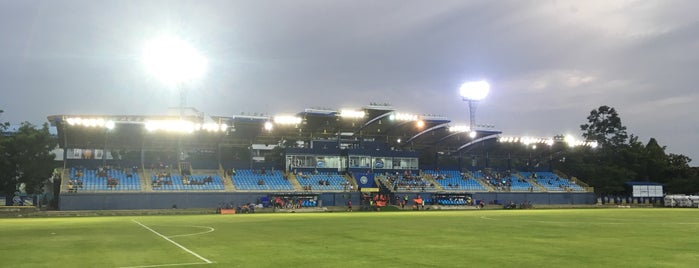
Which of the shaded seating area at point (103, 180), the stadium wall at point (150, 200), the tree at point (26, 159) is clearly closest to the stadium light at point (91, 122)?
the shaded seating area at point (103, 180)

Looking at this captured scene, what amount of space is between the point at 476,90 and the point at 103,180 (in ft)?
194

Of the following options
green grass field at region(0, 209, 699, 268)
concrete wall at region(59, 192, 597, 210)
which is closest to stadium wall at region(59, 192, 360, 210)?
concrete wall at region(59, 192, 597, 210)

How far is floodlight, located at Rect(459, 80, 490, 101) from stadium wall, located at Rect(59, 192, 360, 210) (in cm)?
3798

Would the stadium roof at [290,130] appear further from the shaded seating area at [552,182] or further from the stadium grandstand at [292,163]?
the shaded seating area at [552,182]

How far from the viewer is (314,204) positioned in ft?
263

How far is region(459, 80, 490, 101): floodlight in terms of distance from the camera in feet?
299

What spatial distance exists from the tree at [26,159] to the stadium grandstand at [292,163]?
4482 mm

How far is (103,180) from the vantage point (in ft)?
240

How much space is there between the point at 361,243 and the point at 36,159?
249 feet

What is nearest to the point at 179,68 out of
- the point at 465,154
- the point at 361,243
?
the point at 465,154

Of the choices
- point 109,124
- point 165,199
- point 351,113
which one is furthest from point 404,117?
point 109,124

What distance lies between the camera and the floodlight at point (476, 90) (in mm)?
91062

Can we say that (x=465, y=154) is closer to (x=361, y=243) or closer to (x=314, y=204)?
(x=314, y=204)

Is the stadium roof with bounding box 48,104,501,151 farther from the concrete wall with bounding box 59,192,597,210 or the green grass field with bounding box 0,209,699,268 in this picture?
the green grass field with bounding box 0,209,699,268
